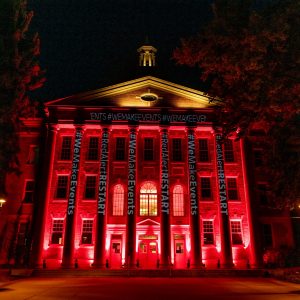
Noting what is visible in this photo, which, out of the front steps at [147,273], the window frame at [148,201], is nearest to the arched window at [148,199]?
the window frame at [148,201]

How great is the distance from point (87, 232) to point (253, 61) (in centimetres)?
1997

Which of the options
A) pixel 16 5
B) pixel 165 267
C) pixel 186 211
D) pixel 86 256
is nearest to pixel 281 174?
pixel 186 211

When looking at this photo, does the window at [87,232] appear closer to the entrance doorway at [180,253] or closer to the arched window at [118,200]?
the arched window at [118,200]

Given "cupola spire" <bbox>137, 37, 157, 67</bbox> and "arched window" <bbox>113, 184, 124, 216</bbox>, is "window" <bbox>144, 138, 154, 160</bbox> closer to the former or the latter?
"arched window" <bbox>113, 184, 124, 216</bbox>

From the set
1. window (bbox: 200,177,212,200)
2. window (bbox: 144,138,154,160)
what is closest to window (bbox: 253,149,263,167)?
window (bbox: 200,177,212,200)

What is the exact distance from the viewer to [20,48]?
2242cm

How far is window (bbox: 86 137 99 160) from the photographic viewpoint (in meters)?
30.0

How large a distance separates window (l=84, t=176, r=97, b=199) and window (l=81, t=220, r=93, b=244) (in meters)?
2.14

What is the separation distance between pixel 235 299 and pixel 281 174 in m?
11.6

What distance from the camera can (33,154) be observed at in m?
31.2

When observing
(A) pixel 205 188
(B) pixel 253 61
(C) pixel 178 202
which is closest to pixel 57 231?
(C) pixel 178 202

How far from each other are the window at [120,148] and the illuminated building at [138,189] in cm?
9

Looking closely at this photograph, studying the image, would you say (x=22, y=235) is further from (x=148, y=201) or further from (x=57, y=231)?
(x=148, y=201)

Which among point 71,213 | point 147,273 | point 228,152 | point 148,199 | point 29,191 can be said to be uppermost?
point 228,152
